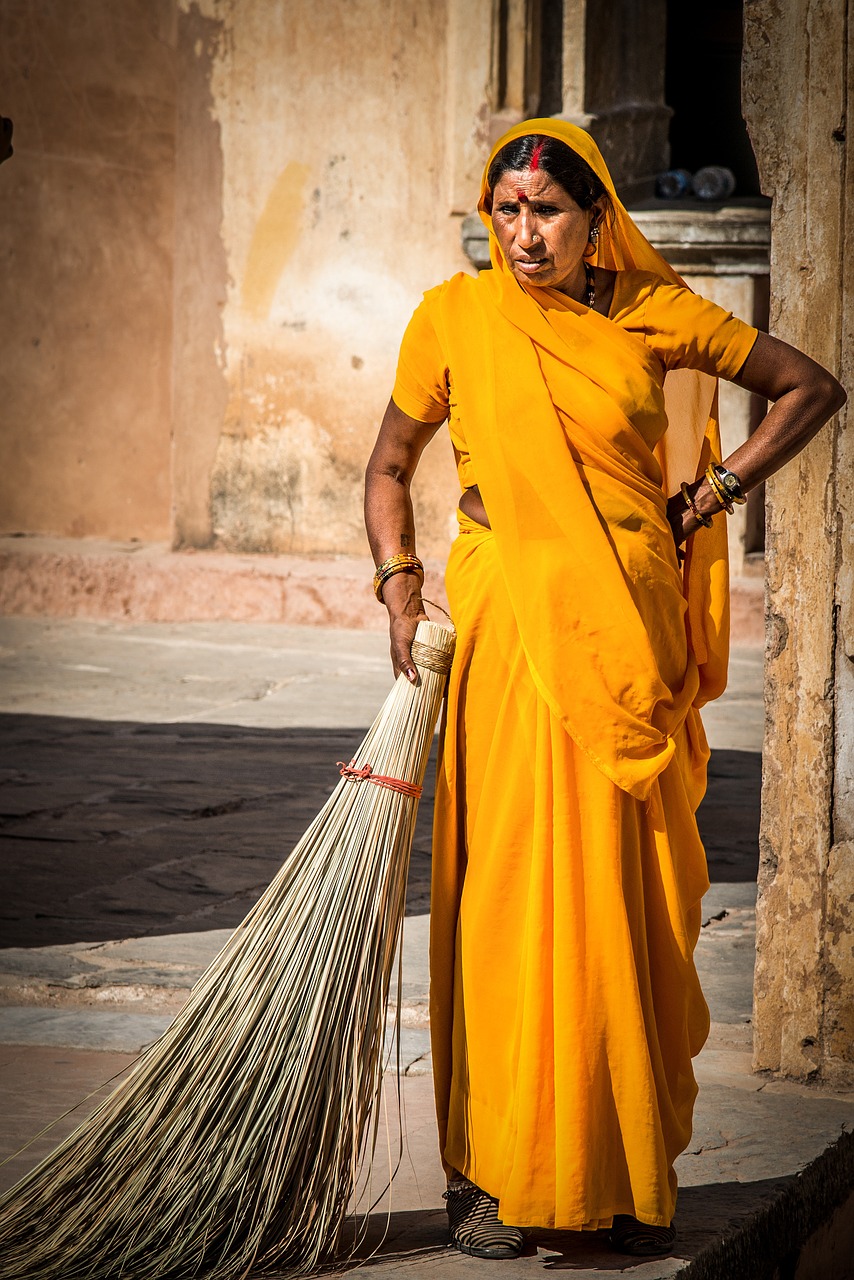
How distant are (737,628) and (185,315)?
3.46 meters

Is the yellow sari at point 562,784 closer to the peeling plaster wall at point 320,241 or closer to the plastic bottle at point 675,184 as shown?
the peeling plaster wall at point 320,241

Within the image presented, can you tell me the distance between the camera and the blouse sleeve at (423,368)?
2416 millimetres

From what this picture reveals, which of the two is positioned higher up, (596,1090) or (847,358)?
(847,358)

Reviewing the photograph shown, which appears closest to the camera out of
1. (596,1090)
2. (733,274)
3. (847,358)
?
(596,1090)

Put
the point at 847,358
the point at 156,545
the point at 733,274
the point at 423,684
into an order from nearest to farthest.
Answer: the point at 423,684, the point at 847,358, the point at 733,274, the point at 156,545

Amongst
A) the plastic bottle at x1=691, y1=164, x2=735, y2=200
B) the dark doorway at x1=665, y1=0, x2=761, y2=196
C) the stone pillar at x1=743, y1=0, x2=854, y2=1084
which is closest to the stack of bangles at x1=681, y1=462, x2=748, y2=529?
the stone pillar at x1=743, y1=0, x2=854, y2=1084

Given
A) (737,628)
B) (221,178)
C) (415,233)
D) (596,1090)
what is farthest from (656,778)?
(221,178)

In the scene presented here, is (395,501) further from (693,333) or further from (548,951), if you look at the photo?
(548,951)

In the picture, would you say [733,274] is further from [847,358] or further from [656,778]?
[656,778]

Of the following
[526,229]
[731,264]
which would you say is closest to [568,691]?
[526,229]

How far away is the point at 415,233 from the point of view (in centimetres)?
874

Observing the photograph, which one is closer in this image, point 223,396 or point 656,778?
point 656,778

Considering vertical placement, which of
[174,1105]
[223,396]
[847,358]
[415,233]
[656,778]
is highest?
[415,233]

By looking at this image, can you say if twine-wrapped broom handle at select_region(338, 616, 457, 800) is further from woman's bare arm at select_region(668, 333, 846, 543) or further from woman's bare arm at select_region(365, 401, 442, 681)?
woman's bare arm at select_region(668, 333, 846, 543)
